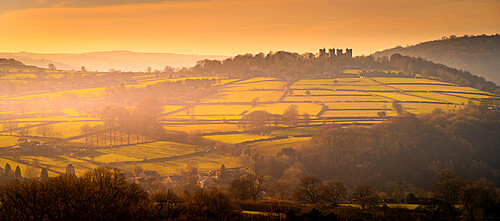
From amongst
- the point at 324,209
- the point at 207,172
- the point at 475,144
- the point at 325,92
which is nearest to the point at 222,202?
the point at 324,209

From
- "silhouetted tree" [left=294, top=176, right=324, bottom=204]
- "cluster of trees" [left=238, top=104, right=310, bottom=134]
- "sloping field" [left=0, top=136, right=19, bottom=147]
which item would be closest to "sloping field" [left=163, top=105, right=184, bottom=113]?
"cluster of trees" [left=238, top=104, right=310, bottom=134]

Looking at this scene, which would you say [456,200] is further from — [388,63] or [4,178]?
[388,63]

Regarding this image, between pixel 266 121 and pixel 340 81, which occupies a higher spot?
pixel 340 81

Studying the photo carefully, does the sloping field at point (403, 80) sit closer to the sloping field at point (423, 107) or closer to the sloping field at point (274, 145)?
the sloping field at point (423, 107)

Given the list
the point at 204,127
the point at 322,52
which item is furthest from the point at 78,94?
the point at 322,52

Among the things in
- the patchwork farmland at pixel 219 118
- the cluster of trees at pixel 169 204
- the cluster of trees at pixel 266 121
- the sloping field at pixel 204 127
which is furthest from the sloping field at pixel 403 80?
the cluster of trees at pixel 169 204

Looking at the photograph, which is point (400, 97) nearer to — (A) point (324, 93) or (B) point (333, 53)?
(A) point (324, 93)

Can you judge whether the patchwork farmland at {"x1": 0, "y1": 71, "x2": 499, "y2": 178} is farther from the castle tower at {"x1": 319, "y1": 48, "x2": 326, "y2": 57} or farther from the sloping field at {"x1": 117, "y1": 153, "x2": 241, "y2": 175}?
the castle tower at {"x1": 319, "y1": 48, "x2": 326, "y2": 57}

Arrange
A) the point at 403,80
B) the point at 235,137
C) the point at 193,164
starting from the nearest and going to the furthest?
the point at 193,164 < the point at 235,137 < the point at 403,80
